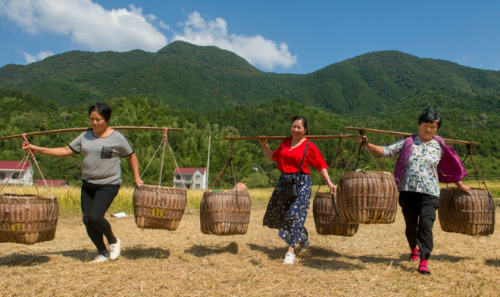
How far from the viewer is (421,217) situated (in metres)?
4.15

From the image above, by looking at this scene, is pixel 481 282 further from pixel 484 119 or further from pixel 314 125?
pixel 484 119

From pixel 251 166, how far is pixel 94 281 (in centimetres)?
4682

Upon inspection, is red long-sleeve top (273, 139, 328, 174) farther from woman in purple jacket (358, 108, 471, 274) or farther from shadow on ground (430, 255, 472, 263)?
shadow on ground (430, 255, 472, 263)

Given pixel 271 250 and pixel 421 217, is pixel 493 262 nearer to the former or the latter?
pixel 421 217

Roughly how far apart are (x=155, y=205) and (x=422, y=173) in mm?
2907

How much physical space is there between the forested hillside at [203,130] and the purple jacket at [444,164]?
36401 millimetres

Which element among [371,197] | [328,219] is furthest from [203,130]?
[371,197]

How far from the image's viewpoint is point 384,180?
3.93m

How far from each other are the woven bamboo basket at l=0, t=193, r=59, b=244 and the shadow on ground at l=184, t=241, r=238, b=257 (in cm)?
180

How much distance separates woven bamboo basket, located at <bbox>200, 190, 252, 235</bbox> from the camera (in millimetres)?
4641

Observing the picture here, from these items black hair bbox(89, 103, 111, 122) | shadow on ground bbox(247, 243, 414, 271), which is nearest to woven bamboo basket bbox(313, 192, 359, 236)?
shadow on ground bbox(247, 243, 414, 271)

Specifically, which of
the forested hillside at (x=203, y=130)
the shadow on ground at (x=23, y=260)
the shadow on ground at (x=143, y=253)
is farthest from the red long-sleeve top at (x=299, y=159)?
the forested hillside at (x=203, y=130)

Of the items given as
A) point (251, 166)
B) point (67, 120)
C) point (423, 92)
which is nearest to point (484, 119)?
point (423, 92)

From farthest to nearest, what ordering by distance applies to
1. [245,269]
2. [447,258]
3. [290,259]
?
[447,258] → [290,259] → [245,269]
